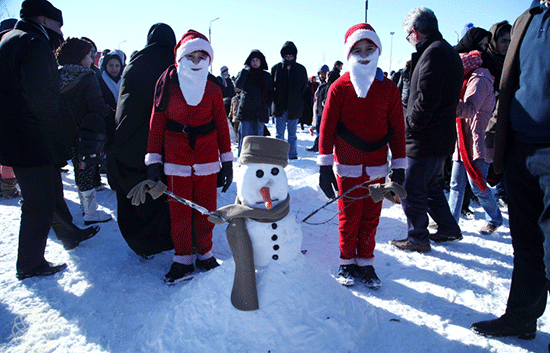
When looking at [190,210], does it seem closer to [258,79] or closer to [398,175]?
[398,175]

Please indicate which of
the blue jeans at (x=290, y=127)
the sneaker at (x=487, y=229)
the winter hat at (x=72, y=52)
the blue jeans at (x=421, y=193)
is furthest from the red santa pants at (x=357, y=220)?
the blue jeans at (x=290, y=127)

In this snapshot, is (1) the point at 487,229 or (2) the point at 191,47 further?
(1) the point at 487,229

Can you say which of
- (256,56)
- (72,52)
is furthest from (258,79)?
(72,52)

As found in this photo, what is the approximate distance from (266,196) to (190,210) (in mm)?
1167

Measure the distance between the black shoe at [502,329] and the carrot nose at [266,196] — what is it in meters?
1.65

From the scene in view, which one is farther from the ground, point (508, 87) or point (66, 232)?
point (508, 87)

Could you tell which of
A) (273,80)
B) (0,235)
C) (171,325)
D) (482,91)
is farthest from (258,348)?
(273,80)

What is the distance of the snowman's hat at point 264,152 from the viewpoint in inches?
83.0

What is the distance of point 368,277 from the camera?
2885 mm

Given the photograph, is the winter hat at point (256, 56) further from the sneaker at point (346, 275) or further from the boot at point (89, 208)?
the sneaker at point (346, 275)

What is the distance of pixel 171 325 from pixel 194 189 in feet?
3.99

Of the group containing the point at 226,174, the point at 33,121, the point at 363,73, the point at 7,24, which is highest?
the point at 7,24

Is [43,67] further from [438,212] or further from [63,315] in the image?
[438,212]

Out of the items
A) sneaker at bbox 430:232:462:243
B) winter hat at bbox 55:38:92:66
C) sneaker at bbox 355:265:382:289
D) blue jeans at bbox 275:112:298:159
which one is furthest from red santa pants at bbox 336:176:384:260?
blue jeans at bbox 275:112:298:159
